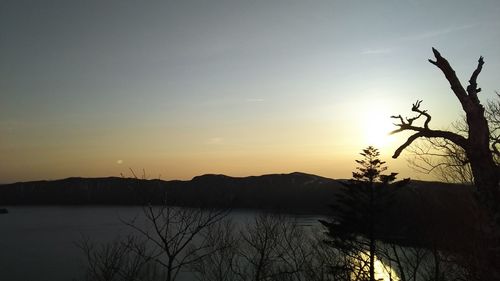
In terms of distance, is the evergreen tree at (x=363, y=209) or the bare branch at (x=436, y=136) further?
the evergreen tree at (x=363, y=209)

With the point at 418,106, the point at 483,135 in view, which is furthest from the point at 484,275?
the point at 418,106

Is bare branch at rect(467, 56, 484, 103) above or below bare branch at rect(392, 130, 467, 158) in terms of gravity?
above

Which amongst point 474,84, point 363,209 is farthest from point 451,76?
point 363,209

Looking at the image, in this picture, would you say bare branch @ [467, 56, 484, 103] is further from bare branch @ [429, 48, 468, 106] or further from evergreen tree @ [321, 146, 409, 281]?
evergreen tree @ [321, 146, 409, 281]

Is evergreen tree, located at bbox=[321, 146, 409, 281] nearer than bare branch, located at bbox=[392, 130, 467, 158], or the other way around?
bare branch, located at bbox=[392, 130, 467, 158]

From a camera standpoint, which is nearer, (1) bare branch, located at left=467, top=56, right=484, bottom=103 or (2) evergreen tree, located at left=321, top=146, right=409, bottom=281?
(1) bare branch, located at left=467, top=56, right=484, bottom=103

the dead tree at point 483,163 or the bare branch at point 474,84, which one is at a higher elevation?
the bare branch at point 474,84

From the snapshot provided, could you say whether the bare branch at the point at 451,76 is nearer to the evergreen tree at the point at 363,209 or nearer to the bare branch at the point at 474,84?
the bare branch at the point at 474,84

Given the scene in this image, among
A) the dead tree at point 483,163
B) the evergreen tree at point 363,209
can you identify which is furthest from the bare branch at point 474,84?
Answer: the evergreen tree at point 363,209

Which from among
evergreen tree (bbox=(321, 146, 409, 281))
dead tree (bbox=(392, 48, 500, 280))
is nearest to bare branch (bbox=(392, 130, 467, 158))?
dead tree (bbox=(392, 48, 500, 280))

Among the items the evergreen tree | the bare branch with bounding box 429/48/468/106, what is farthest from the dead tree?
the evergreen tree

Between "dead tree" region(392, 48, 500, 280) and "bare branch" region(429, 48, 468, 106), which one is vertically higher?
"bare branch" region(429, 48, 468, 106)

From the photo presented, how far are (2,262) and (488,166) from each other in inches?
2509

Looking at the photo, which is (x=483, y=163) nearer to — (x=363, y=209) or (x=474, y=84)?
(x=474, y=84)
